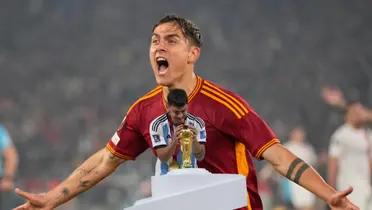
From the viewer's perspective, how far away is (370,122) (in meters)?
13.5

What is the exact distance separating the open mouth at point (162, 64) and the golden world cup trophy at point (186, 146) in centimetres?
65

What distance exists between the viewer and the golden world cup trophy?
5.40 meters

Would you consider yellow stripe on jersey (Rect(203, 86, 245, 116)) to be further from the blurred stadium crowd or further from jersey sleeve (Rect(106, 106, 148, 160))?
the blurred stadium crowd

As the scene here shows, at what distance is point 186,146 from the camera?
5469 millimetres

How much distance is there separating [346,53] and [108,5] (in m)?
3.74

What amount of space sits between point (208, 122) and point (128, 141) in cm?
60

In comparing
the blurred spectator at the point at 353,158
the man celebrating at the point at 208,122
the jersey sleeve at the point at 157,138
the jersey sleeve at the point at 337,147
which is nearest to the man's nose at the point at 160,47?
the man celebrating at the point at 208,122

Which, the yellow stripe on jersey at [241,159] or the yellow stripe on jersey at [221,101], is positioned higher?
the yellow stripe on jersey at [221,101]

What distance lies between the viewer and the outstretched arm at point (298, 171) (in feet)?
19.1

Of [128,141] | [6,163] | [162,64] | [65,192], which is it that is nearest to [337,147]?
[6,163]

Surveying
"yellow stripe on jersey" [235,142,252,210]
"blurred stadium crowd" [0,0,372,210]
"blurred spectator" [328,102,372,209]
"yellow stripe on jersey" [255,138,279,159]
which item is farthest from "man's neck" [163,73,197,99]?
"blurred stadium crowd" [0,0,372,210]

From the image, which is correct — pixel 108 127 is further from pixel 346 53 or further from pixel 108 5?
pixel 346 53

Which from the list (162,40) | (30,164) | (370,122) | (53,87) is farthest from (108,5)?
(162,40)

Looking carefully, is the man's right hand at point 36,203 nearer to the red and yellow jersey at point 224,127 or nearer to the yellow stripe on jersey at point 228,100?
the red and yellow jersey at point 224,127
